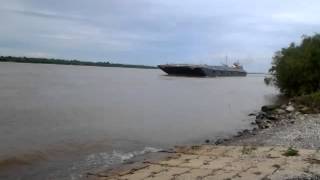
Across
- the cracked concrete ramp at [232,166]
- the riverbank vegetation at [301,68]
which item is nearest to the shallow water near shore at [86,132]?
the cracked concrete ramp at [232,166]

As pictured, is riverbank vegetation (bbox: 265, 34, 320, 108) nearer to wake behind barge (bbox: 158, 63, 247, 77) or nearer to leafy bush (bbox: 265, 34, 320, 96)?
leafy bush (bbox: 265, 34, 320, 96)

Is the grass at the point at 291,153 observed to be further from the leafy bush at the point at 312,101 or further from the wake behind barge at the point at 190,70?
the wake behind barge at the point at 190,70

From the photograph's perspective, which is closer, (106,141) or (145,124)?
(106,141)

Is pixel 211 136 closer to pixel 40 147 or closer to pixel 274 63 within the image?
pixel 40 147

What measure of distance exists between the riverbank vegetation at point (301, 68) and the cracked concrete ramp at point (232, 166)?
34.5m

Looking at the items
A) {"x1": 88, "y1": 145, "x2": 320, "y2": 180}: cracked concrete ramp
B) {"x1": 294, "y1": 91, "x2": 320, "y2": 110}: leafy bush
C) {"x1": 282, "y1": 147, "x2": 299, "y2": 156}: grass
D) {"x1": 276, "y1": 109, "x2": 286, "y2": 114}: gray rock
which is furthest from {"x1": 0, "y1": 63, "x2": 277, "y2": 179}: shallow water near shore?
{"x1": 282, "y1": 147, "x2": 299, "y2": 156}: grass

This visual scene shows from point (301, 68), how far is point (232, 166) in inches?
1621

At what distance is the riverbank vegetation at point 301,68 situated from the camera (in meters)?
50.7

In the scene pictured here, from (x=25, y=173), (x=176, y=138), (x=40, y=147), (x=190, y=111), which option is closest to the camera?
(x=25, y=173)

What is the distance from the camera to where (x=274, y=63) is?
5950 cm

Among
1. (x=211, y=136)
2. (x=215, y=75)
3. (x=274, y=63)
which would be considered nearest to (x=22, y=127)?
(x=211, y=136)

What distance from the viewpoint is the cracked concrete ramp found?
1171 cm

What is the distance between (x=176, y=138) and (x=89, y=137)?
447cm

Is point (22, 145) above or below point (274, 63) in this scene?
below
